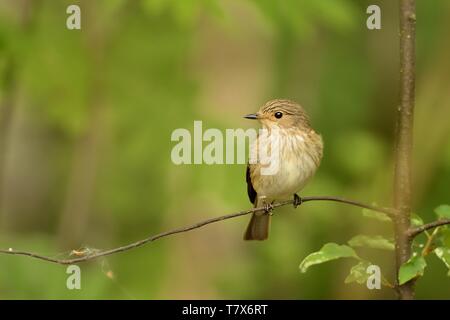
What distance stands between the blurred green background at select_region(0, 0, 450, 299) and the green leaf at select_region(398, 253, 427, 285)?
7.82 feet

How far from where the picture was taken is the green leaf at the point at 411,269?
9.33 feet

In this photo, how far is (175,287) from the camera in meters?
7.50

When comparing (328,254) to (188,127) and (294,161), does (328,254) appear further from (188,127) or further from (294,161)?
(188,127)

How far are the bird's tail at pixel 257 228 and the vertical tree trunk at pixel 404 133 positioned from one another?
8.28 ft

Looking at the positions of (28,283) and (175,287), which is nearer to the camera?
(28,283)

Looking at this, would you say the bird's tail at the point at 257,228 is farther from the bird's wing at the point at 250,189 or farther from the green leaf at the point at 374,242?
the green leaf at the point at 374,242

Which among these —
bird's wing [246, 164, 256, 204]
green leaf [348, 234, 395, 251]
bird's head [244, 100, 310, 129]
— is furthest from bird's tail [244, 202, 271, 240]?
green leaf [348, 234, 395, 251]

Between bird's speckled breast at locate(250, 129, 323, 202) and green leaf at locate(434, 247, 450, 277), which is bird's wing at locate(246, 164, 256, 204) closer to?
bird's speckled breast at locate(250, 129, 323, 202)

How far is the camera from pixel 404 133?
9.25 ft

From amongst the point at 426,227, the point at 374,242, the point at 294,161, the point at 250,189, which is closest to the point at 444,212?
the point at 374,242

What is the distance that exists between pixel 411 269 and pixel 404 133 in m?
0.47

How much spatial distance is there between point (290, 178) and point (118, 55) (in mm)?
2470
